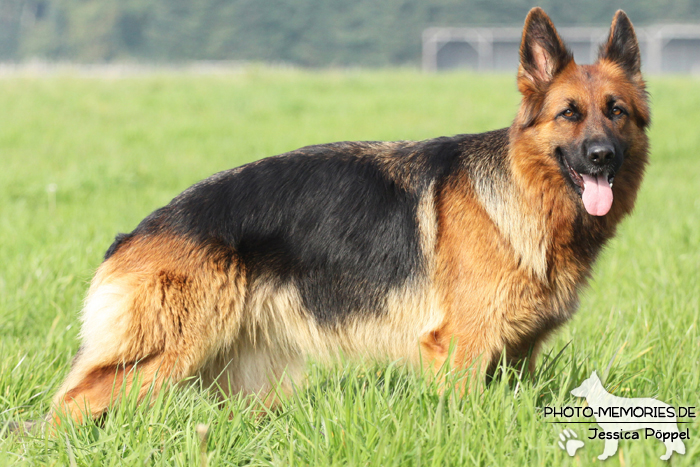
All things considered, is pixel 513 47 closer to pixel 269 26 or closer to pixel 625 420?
pixel 269 26

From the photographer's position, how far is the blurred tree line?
221 feet

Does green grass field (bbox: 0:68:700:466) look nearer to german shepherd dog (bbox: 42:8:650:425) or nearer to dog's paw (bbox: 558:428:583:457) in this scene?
dog's paw (bbox: 558:428:583:457)

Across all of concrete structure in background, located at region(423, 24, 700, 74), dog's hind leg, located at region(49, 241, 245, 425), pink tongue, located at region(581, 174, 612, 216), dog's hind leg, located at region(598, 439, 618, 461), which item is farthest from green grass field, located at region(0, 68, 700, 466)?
concrete structure in background, located at region(423, 24, 700, 74)

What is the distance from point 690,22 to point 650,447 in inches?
3197

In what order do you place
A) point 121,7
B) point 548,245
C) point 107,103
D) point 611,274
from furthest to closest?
point 121,7, point 107,103, point 611,274, point 548,245

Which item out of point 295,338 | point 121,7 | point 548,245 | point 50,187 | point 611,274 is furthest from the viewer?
point 121,7

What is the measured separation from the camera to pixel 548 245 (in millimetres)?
3012

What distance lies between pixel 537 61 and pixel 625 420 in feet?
5.63

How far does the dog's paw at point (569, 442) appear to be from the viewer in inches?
93.4

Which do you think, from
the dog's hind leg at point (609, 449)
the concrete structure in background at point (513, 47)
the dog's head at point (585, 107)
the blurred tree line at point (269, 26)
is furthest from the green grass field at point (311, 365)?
the blurred tree line at point (269, 26)

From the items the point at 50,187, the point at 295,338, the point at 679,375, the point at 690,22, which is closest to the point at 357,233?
the point at 295,338

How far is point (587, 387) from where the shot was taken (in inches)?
115

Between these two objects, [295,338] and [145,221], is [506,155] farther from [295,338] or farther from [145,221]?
[145,221]
